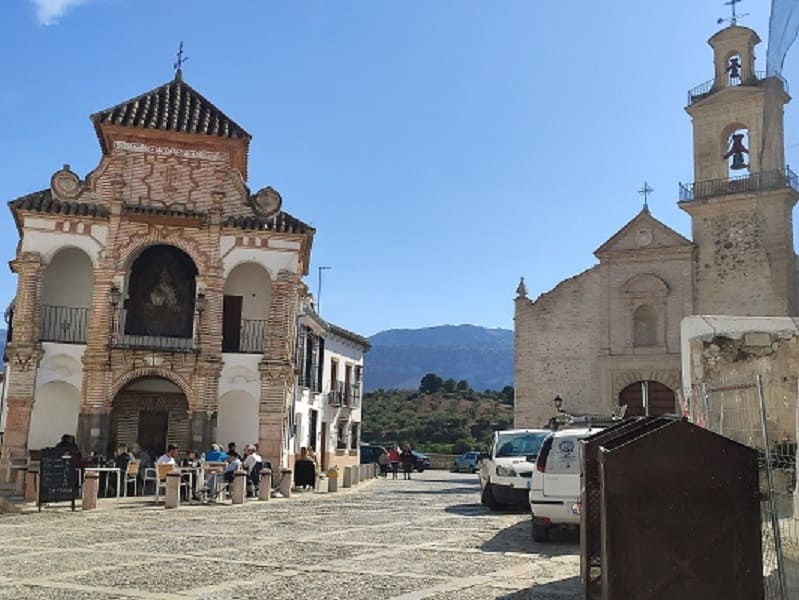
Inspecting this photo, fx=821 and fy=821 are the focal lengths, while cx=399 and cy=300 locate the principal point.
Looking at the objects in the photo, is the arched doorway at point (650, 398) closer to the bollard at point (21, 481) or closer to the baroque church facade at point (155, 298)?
the baroque church facade at point (155, 298)

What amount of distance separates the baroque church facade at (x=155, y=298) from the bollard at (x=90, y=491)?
494cm

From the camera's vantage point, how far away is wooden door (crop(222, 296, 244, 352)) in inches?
938

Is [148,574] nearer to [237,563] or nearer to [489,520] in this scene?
[237,563]

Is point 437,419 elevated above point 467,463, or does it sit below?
above

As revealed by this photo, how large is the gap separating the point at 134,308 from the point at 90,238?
2275 millimetres

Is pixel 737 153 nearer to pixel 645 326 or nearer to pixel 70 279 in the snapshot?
pixel 645 326

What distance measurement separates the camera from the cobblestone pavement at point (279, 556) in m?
7.66

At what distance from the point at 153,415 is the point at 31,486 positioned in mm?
5628

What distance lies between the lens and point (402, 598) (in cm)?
727

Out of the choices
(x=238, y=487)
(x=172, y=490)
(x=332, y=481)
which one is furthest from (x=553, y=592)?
(x=332, y=481)

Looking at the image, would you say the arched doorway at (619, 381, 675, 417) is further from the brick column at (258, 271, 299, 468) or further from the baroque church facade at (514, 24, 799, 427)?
the brick column at (258, 271, 299, 468)

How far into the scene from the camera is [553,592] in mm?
7770

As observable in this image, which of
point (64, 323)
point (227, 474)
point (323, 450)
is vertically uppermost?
point (64, 323)

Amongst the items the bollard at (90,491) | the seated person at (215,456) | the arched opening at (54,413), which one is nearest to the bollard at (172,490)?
the bollard at (90,491)
